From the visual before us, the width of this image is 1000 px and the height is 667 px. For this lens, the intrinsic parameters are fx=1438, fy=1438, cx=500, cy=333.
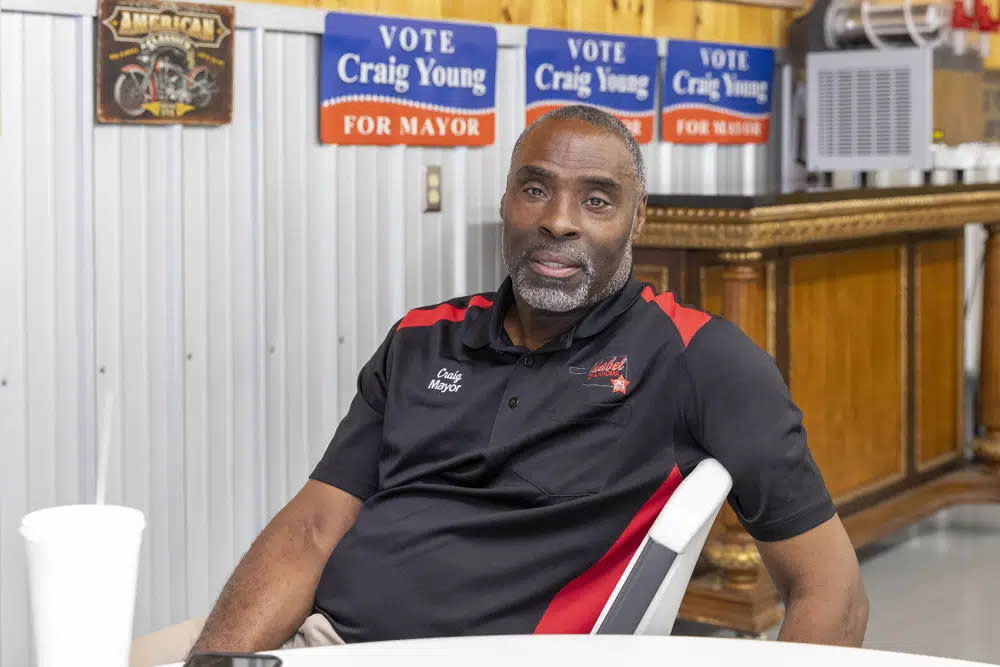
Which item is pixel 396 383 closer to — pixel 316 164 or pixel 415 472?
pixel 415 472

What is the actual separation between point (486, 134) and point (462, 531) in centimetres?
197

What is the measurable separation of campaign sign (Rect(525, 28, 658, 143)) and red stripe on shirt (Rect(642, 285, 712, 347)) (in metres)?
1.88

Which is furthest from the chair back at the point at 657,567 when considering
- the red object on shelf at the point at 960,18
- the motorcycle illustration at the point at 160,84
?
the red object on shelf at the point at 960,18

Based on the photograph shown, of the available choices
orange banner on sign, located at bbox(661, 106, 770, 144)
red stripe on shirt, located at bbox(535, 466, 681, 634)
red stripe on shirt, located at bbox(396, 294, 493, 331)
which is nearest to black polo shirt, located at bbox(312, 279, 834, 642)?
red stripe on shirt, located at bbox(535, 466, 681, 634)

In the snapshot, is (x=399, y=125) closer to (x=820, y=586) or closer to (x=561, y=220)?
(x=561, y=220)

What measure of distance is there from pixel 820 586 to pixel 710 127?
294cm

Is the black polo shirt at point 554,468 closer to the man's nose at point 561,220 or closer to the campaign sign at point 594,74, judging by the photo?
the man's nose at point 561,220

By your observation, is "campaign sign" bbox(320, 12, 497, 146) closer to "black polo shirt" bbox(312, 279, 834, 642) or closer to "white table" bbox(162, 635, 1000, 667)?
"black polo shirt" bbox(312, 279, 834, 642)

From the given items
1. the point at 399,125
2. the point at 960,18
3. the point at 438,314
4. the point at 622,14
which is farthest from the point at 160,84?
the point at 960,18

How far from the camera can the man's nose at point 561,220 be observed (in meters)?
2.14

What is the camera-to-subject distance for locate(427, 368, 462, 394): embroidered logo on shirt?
82.3 inches

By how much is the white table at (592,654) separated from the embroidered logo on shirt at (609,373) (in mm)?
620

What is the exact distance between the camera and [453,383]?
6.87 ft

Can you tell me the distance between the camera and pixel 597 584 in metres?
1.94
